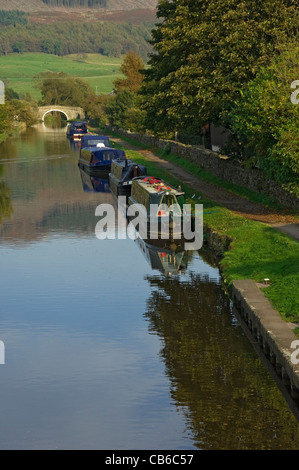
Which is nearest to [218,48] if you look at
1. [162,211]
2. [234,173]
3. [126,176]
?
[234,173]

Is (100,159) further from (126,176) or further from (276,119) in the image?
(276,119)

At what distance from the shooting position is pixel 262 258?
2809 centimetres

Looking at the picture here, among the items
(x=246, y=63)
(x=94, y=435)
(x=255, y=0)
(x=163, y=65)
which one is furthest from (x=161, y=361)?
(x=163, y=65)

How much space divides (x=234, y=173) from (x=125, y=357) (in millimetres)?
29904

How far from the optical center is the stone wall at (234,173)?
39.8 m

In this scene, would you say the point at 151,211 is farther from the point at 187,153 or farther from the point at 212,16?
the point at 187,153

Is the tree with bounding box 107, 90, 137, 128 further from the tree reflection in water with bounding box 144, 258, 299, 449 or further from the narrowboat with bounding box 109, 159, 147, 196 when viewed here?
the tree reflection in water with bounding box 144, 258, 299, 449

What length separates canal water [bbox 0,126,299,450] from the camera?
1597cm

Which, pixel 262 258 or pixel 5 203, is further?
pixel 5 203

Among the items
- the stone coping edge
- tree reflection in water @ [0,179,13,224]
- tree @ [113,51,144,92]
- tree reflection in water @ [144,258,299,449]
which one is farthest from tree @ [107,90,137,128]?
the stone coping edge

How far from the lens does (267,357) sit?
20047 mm

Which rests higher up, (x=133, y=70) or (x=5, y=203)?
(x=5, y=203)

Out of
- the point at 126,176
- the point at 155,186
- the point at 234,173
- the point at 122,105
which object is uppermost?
the point at 155,186

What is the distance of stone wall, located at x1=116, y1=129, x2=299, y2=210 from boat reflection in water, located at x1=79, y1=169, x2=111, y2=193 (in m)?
7.31
